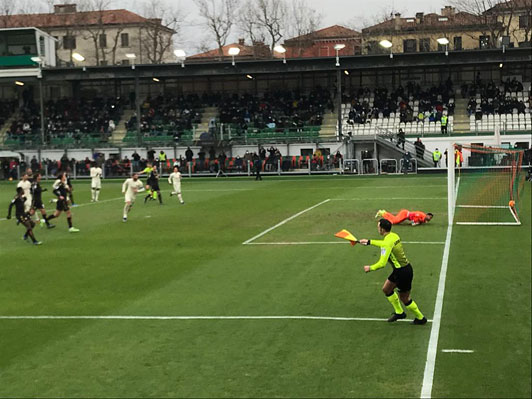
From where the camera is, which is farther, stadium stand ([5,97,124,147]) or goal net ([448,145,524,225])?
stadium stand ([5,97,124,147])

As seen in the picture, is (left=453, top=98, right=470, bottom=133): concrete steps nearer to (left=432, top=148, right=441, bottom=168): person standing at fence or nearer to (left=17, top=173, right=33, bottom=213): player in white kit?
(left=432, top=148, right=441, bottom=168): person standing at fence

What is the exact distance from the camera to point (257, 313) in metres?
14.5

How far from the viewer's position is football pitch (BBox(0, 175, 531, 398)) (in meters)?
10.7

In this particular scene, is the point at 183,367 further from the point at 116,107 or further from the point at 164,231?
the point at 116,107

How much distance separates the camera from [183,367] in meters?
11.3

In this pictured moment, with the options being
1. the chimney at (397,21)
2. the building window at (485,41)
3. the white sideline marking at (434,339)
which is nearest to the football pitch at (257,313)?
the white sideline marking at (434,339)

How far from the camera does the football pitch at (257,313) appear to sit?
10695 mm

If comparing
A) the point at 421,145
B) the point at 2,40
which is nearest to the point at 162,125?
the point at 2,40

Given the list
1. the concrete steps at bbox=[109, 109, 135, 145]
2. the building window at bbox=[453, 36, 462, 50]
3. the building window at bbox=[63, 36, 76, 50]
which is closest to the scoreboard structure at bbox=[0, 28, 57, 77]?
the concrete steps at bbox=[109, 109, 135, 145]

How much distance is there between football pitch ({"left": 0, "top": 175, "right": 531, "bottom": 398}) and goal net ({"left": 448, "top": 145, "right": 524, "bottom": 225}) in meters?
1.31

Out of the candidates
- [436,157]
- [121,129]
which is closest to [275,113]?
[121,129]

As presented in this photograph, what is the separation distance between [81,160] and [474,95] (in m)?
31.0

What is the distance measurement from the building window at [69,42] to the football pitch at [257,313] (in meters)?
77.1

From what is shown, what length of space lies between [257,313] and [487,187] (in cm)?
2692
